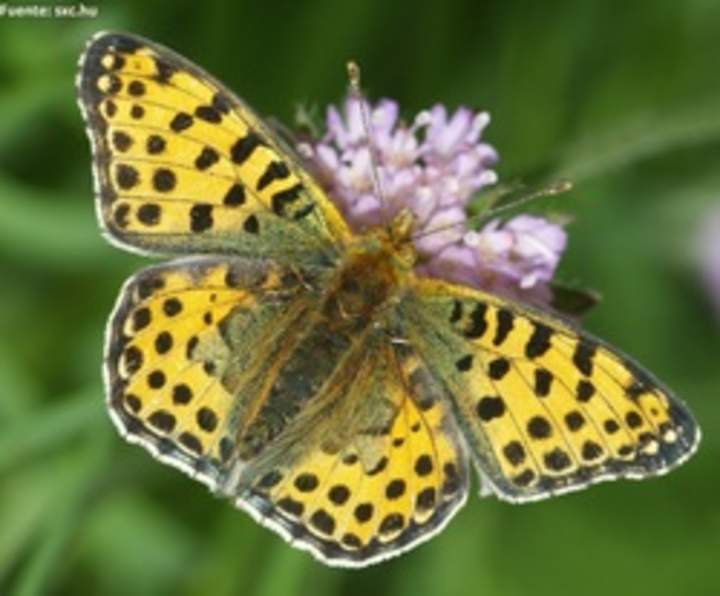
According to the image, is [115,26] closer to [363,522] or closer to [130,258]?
[130,258]

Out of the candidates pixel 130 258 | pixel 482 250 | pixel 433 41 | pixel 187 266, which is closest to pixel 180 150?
pixel 187 266

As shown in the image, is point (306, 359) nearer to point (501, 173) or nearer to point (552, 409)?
point (552, 409)

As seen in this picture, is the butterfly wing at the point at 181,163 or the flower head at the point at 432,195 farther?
the flower head at the point at 432,195

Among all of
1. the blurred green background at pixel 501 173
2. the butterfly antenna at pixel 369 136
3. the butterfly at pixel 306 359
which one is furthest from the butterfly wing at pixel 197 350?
the blurred green background at pixel 501 173

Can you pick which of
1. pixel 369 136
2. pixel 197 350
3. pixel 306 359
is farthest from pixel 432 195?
pixel 197 350

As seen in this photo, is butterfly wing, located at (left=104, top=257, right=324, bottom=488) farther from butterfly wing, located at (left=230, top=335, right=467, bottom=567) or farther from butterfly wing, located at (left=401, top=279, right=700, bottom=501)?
butterfly wing, located at (left=401, top=279, right=700, bottom=501)

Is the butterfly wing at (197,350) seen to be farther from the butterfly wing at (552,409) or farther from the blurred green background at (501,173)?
the blurred green background at (501,173)

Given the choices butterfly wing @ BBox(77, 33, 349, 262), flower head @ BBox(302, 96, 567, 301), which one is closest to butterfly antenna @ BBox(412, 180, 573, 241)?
flower head @ BBox(302, 96, 567, 301)
